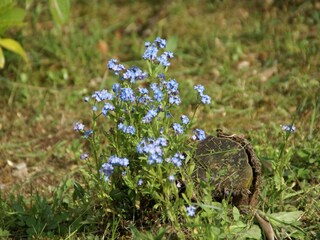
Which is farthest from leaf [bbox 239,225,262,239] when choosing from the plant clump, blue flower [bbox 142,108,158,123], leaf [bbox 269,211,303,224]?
blue flower [bbox 142,108,158,123]

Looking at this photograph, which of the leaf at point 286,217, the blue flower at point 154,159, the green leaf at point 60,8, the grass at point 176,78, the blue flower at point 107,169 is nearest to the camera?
the blue flower at point 154,159

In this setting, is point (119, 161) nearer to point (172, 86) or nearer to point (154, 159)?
point (154, 159)

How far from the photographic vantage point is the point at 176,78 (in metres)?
4.41

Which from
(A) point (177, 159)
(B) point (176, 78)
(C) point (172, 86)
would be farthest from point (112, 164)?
(B) point (176, 78)

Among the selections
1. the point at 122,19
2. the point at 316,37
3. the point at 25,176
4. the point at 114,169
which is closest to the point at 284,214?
the point at 114,169

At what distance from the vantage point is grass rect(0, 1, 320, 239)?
3.17m

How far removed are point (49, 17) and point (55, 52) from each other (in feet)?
2.02

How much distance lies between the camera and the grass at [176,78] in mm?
3170

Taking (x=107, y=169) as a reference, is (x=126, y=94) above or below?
above

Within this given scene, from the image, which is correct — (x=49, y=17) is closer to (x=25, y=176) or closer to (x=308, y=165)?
(x=25, y=176)

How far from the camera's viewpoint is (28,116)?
4203 millimetres

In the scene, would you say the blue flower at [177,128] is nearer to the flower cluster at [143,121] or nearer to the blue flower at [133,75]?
the flower cluster at [143,121]

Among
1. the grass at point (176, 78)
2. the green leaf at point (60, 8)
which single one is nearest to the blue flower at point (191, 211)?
the grass at point (176, 78)

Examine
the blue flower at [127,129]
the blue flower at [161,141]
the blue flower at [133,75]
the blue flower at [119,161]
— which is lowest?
the blue flower at [119,161]
